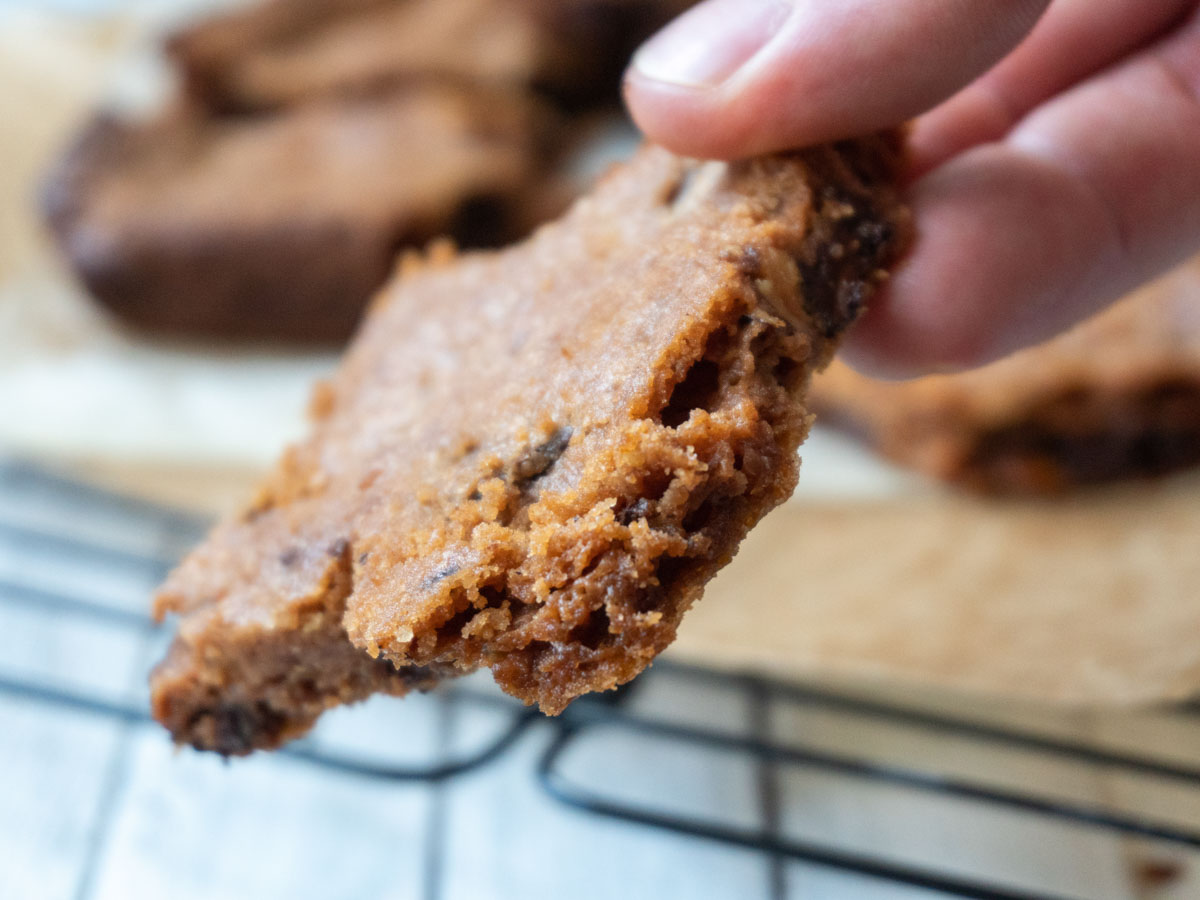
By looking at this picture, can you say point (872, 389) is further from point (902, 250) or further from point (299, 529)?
point (299, 529)

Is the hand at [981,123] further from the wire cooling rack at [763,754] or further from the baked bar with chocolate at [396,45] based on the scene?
the baked bar with chocolate at [396,45]

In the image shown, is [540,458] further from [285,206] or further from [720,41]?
[285,206]

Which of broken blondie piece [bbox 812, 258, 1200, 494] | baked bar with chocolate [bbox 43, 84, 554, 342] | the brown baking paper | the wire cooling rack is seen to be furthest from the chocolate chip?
baked bar with chocolate [bbox 43, 84, 554, 342]

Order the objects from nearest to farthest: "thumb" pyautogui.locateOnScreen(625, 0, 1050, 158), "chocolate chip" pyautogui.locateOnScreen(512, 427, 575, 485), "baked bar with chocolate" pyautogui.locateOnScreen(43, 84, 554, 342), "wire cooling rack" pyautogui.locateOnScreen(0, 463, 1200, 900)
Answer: "chocolate chip" pyautogui.locateOnScreen(512, 427, 575, 485)
"thumb" pyautogui.locateOnScreen(625, 0, 1050, 158)
"wire cooling rack" pyautogui.locateOnScreen(0, 463, 1200, 900)
"baked bar with chocolate" pyautogui.locateOnScreen(43, 84, 554, 342)

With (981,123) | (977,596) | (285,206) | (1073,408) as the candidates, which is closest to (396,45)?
(285,206)

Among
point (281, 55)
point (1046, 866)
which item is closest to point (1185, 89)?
point (1046, 866)

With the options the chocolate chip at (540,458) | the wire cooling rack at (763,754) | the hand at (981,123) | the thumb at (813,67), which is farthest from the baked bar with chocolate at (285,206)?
the chocolate chip at (540,458)

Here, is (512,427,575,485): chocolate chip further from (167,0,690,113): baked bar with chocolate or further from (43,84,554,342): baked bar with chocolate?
(167,0,690,113): baked bar with chocolate
